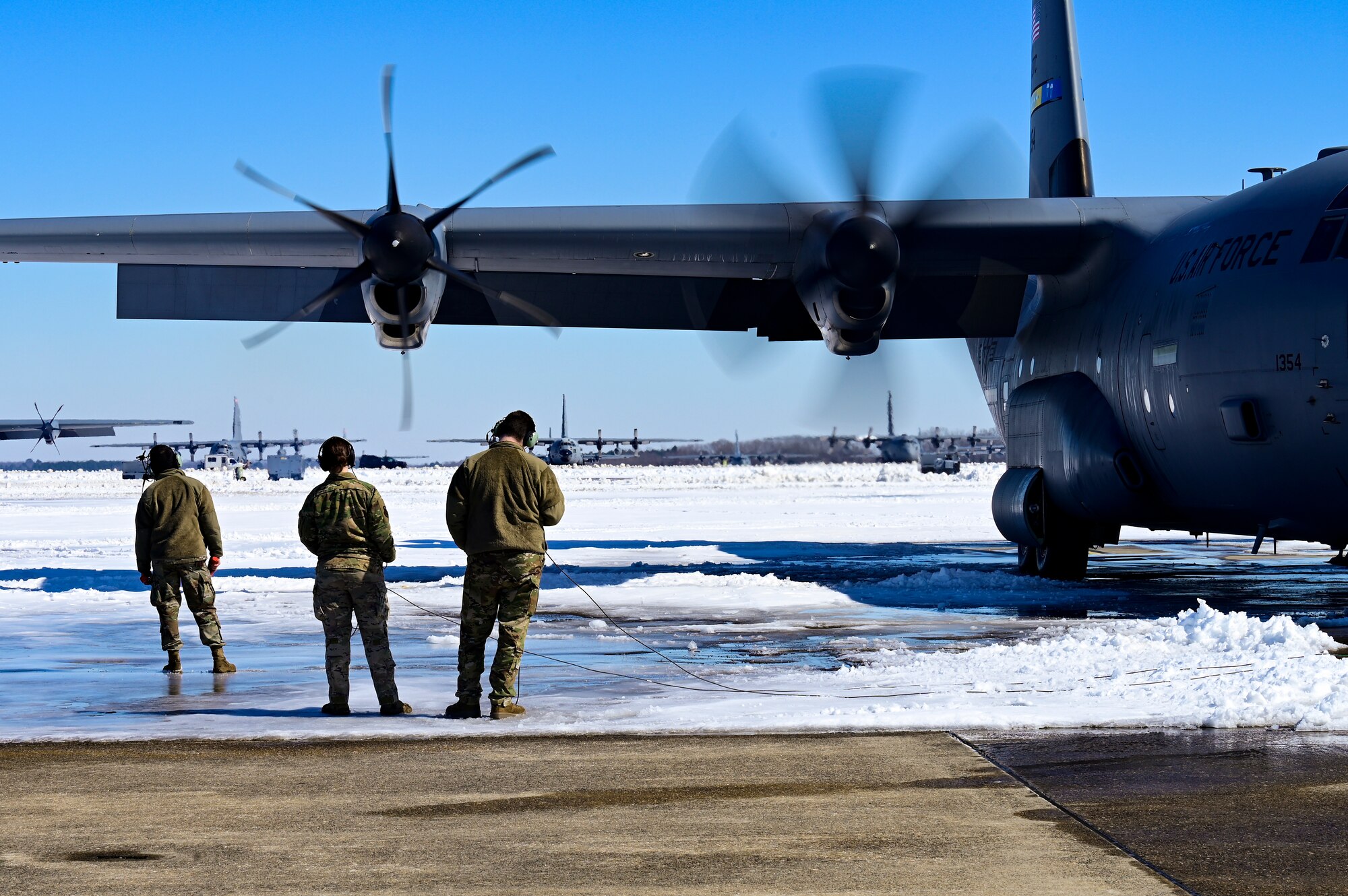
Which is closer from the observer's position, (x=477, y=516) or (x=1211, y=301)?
(x=477, y=516)

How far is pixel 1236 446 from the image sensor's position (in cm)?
1316

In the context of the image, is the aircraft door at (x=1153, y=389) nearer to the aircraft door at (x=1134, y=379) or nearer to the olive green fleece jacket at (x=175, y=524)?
the aircraft door at (x=1134, y=379)

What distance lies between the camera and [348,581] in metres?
8.46

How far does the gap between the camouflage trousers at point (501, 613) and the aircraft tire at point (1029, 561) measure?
1183 centimetres

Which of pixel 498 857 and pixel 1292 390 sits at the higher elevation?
pixel 1292 390

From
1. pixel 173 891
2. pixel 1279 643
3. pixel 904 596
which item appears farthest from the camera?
pixel 904 596

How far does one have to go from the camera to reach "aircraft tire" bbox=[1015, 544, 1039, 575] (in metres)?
18.8

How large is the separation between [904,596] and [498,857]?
37.7ft

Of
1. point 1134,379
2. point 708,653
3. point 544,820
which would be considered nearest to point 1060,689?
point 708,653

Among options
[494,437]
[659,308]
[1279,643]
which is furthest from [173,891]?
[659,308]

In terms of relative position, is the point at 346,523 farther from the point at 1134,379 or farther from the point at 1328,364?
the point at 1134,379

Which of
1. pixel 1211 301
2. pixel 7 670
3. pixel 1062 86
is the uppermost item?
pixel 1062 86

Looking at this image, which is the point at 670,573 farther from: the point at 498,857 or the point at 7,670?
the point at 498,857

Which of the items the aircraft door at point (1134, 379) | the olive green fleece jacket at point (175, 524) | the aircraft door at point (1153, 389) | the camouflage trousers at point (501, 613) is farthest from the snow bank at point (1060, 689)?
the aircraft door at point (1134, 379)
